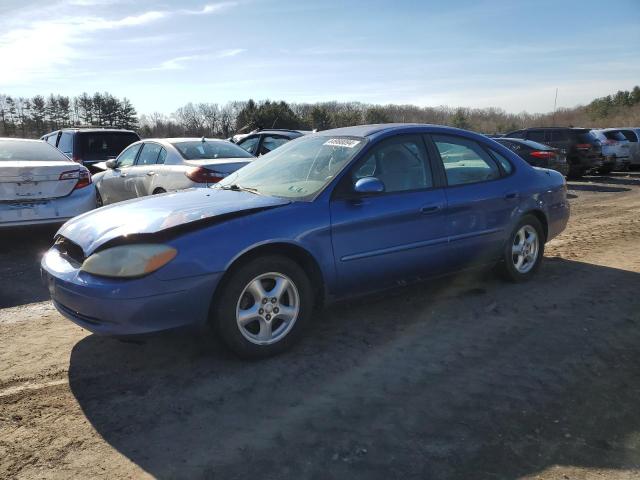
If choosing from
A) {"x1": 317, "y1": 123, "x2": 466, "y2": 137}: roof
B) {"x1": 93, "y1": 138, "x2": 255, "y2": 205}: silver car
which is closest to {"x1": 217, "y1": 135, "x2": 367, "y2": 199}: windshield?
{"x1": 317, "y1": 123, "x2": 466, "y2": 137}: roof

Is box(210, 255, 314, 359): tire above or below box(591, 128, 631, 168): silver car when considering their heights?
below

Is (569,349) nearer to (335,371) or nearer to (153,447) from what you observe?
(335,371)

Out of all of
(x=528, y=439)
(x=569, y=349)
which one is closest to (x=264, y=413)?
(x=528, y=439)

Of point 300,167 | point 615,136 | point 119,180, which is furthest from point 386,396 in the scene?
point 615,136

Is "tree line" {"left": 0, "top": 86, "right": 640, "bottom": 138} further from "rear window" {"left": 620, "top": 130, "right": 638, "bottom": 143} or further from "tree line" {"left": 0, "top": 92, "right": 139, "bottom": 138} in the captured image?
"rear window" {"left": 620, "top": 130, "right": 638, "bottom": 143}

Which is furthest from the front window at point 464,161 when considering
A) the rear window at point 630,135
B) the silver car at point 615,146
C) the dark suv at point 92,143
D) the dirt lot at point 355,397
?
the rear window at point 630,135

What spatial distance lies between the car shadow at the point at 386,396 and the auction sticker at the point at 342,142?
1.43 metres

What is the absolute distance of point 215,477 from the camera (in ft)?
8.03

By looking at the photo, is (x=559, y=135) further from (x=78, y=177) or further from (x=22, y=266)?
(x=22, y=266)

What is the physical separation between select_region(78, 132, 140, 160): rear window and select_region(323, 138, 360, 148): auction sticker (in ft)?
29.7

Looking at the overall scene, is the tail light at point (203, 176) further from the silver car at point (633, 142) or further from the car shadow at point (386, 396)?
the silver car at point (633, 142)

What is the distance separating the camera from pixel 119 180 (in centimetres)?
914

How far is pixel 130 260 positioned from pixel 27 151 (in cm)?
527

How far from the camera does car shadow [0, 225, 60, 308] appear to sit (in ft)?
17.0
